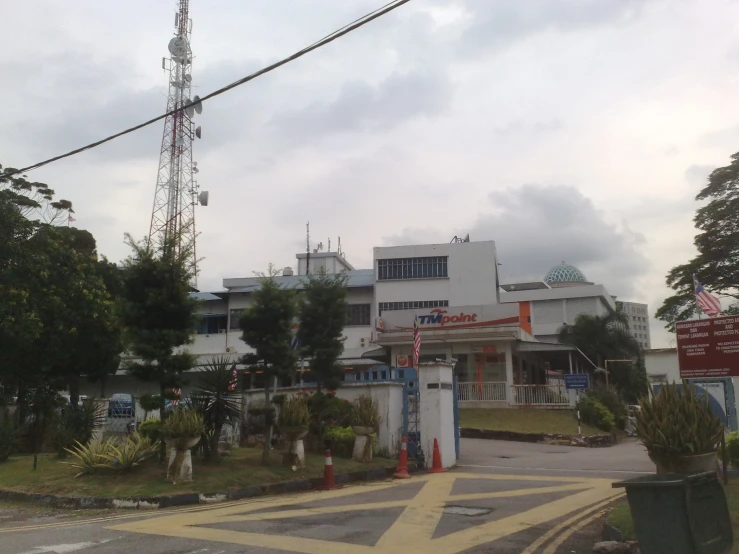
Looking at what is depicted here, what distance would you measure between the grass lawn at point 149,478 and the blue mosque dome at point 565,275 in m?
68.1

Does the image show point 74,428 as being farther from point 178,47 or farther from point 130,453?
point 178,47

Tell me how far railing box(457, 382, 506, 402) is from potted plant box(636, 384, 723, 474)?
69.4ft

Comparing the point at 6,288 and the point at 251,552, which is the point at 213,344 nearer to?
the point at 6,288

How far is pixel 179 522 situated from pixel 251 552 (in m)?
2.53

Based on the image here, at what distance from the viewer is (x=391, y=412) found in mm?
16656

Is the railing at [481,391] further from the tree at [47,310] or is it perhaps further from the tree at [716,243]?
the tree at [47,310]

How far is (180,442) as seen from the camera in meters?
12.0

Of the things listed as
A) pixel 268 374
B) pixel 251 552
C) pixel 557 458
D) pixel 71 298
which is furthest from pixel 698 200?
pixel 251 552

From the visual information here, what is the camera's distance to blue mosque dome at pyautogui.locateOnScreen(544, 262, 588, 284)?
78.5 meters

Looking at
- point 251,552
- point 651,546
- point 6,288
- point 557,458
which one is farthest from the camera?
point 6,288

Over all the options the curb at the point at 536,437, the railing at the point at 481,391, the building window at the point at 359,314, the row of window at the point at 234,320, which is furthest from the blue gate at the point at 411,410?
the building window at the point at 359,314

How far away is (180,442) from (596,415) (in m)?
19.8

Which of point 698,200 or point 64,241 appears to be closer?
point 64,241

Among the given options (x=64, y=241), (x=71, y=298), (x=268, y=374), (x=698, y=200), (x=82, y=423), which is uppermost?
(x=698, y=200)
